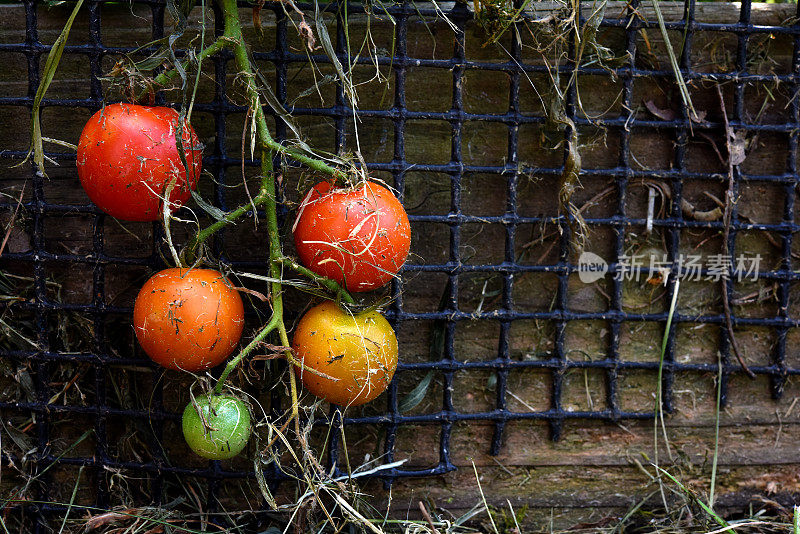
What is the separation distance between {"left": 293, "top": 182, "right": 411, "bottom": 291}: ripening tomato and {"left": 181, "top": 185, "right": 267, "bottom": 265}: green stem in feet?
0.28

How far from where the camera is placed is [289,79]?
1.31 m

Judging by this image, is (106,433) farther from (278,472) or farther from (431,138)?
(431,138)

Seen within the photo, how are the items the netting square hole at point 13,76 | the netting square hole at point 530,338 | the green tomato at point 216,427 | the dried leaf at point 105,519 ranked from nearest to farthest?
the green tomato at point 216,427 → the dried leaf at point 105,519 → the netting square hole at point 13,76 → the netting square hole at point 530,338

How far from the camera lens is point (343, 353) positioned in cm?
102

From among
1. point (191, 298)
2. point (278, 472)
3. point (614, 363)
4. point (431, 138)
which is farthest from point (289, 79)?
point (614, 363)

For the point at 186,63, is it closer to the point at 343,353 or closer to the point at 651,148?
the point at 343,353

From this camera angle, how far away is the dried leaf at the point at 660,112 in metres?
1.37

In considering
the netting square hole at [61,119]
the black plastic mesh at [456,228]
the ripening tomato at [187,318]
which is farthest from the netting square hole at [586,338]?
the netting square hole at [61,119]

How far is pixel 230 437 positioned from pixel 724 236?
3.65ft

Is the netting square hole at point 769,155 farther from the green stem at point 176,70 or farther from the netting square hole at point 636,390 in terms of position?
the green stem at point 176,70

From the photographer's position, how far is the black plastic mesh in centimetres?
128

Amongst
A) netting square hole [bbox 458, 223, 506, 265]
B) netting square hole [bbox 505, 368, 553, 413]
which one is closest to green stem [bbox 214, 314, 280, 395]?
netting square hole [bbox 458, 223, 506, 265]

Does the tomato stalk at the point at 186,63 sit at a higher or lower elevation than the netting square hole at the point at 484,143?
higher

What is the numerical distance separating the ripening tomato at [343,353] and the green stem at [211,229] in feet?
0.67
